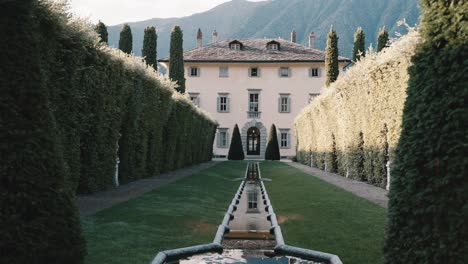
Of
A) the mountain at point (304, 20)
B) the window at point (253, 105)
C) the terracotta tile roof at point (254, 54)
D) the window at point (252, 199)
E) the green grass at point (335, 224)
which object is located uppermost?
the mountain at point (304, 20)

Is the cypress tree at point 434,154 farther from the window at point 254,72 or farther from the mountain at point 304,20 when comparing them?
the mountain at point 304,20

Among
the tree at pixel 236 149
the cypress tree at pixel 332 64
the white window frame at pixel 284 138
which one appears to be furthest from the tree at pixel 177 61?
the white window frame at pixel 284 138

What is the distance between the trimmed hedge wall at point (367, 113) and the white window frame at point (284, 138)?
22.9 meters

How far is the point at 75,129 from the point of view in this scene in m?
9.37

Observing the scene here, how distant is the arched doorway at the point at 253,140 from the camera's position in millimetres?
47281

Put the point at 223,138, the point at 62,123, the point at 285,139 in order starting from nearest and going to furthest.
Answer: the point at 62,123 → the point at 285,139 → the point at 223,138

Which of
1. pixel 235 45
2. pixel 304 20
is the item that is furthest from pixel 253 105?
pixel 304 20

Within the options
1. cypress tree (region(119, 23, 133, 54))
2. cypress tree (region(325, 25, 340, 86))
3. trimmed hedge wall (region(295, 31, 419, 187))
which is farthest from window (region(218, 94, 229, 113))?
trimmed hedge wall (region(295, 31, 419, 187))

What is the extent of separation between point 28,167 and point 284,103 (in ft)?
143

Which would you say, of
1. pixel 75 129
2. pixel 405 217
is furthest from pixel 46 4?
pixel 405 217

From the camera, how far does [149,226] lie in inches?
258

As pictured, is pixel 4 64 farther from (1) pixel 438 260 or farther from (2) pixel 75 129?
(2) pixel 75 129

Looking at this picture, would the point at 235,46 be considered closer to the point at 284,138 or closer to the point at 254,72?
the point at 254,72

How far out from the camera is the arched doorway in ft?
155
